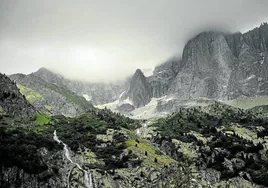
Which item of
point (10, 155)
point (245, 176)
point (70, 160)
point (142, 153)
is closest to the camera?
point (10, 155)

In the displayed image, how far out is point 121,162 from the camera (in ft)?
584

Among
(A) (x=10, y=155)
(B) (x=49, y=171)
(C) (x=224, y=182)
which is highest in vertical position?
(A) (x=10, y=155)

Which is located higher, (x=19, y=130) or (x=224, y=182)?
(x=19, y=130)

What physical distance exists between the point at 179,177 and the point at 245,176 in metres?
131

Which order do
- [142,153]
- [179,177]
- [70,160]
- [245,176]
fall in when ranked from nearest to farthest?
1. [179,177]
2. [70,160]
3. [245,176]
4. [142,153]

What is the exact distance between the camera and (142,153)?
642 ft

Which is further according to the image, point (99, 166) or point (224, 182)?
point (224, 182)

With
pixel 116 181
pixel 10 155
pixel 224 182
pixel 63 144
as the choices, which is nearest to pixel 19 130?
pixel 63 144

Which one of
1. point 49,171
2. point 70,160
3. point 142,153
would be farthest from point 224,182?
point 49,171

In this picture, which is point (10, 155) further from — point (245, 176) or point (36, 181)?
point (245, 176)

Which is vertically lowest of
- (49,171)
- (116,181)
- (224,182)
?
(224,182)

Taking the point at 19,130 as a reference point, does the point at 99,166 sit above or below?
below

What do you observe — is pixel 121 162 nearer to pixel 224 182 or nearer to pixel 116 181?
pixel 116 181

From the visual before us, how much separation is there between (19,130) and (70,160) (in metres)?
34.1
